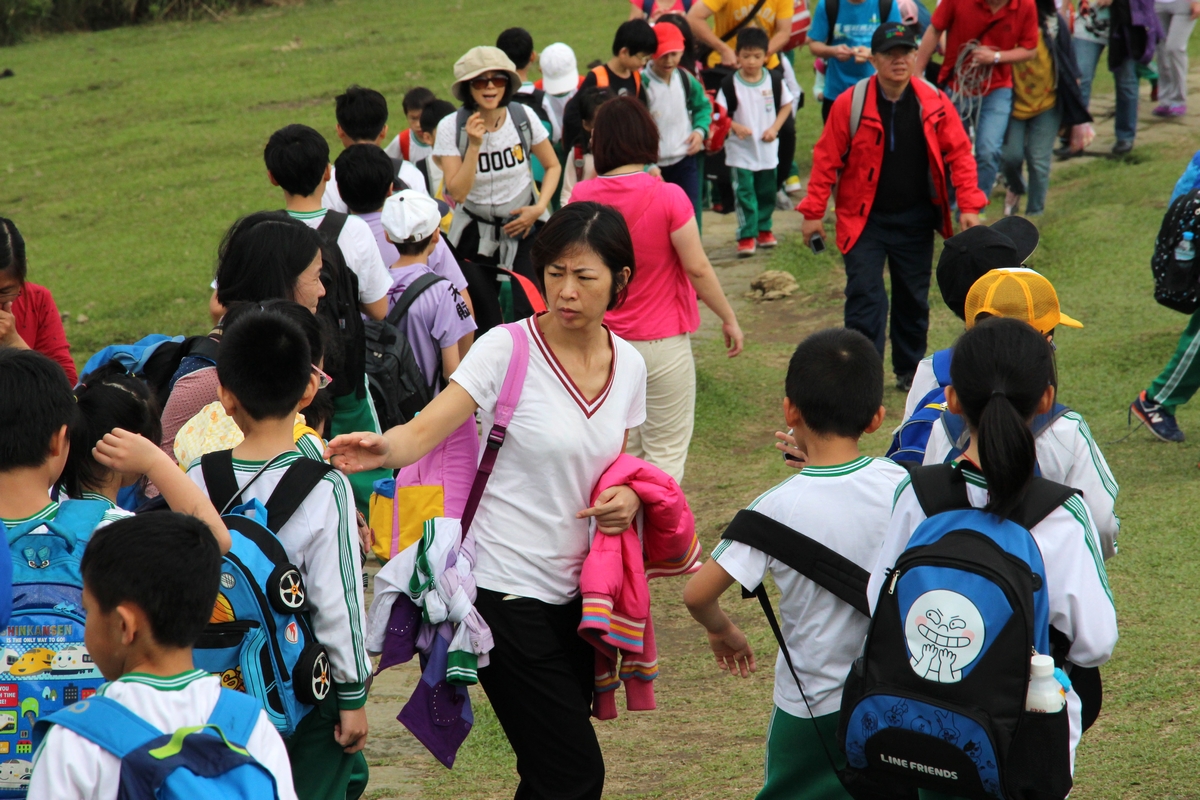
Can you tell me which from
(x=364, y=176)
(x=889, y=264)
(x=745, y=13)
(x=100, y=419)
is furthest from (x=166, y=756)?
(x=745, y=13)

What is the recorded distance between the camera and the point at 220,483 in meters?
2.67

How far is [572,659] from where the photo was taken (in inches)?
119

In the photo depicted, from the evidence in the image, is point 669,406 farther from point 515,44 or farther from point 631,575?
point 515,44

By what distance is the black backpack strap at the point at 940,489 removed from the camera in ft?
7.64

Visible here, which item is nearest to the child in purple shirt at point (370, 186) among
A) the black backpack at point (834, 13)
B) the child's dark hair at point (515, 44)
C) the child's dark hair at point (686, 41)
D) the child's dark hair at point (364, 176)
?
the child's dark hair at point (364, 176)

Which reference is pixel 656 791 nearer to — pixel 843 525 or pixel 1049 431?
pixel 843 525

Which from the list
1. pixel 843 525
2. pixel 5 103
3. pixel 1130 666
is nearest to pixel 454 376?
pixel 843 525

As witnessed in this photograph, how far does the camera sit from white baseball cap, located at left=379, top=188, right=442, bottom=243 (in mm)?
5066

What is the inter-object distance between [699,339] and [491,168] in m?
2.32

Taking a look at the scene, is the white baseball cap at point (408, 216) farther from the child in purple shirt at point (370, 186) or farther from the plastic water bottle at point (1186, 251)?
the plastic water bottle at point (1186, 251)

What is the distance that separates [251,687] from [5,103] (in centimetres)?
1452

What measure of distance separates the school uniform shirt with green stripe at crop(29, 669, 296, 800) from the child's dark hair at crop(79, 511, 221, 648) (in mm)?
72

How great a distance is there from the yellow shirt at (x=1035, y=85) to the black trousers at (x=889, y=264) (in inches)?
136

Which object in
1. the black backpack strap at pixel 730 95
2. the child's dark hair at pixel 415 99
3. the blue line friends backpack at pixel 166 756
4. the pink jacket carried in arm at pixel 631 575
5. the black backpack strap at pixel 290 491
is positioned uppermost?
the child's dark hair at pixel 415 99
